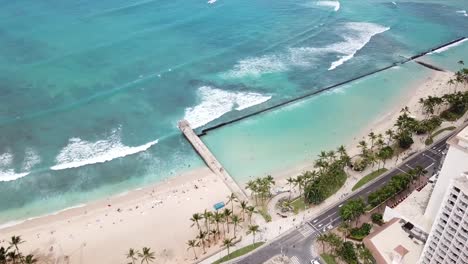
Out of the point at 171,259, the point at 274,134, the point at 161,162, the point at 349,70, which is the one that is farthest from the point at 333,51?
the point at 171,259

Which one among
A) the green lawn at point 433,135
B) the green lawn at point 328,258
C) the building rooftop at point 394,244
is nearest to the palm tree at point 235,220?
the green lawn at point 328,258

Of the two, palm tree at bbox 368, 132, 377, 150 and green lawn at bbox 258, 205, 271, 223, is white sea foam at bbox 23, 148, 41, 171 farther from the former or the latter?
palm tree at bbox 368, 132, 377, 150

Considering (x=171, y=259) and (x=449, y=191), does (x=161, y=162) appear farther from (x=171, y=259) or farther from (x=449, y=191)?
(x=449, y=191)

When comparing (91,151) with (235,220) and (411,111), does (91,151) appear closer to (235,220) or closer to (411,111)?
(235,220)

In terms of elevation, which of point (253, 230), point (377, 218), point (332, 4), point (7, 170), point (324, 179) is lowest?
point (377, 218)

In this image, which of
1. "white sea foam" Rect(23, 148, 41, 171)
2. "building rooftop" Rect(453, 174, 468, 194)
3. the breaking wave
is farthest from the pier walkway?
"building rooftop" Rect(453, 174, 468, 194)

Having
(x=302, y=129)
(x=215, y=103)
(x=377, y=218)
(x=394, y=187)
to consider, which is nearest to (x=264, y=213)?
(x=377, y=218)

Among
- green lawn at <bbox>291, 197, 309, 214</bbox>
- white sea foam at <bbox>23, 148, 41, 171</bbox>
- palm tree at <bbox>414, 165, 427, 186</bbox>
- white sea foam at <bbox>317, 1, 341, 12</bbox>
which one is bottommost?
green lawn at <bbox>291, 197, 309, 214</bbox>
